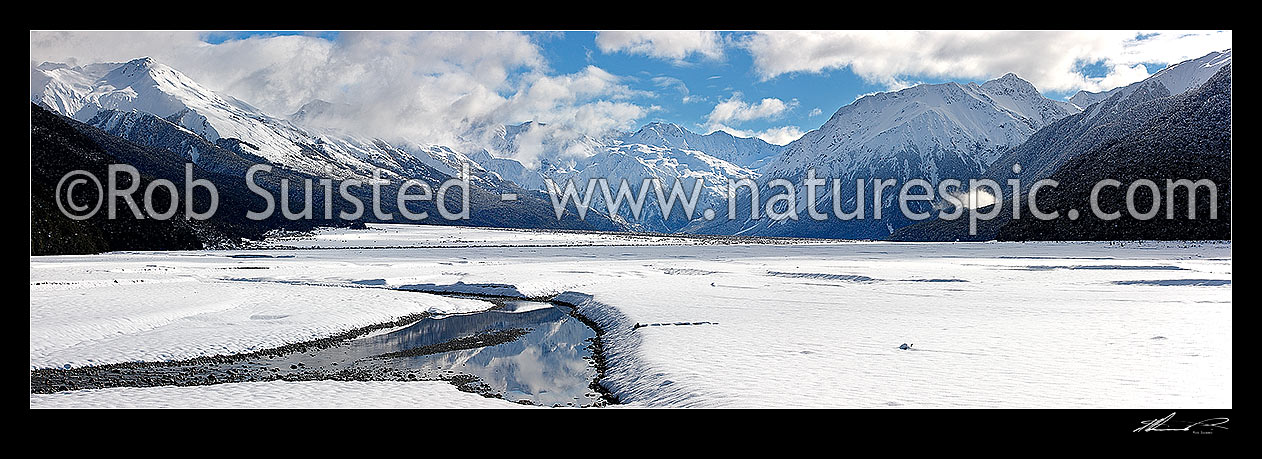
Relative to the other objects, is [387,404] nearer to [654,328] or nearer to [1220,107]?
[654,328]

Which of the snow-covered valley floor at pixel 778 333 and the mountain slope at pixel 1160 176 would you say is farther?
the mountain slope at pixel 1160 176

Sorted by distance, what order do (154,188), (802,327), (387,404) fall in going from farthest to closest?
(154,188)
(802,327)
(387,404)

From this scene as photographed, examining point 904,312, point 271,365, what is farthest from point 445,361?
point 904,312

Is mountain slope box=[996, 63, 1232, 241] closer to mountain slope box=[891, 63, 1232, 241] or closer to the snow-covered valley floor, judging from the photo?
mountain slope box=[891, 63, 1232, 241]

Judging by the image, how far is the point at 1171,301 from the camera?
29.6 metres

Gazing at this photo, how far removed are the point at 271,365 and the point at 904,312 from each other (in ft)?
72.9
